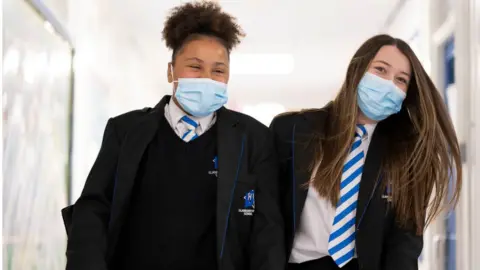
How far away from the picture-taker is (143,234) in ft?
5.09

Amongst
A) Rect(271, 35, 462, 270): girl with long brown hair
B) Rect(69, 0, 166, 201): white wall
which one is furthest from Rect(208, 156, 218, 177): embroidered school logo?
Rect(69, 0, 166, 201): white wall

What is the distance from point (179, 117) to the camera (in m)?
1.66

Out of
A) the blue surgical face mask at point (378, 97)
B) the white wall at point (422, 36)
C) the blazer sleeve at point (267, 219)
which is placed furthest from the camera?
the white wall at point (422, 36)

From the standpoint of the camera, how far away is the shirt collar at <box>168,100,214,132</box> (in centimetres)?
166

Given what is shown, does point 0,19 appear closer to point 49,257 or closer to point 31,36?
point 31,36

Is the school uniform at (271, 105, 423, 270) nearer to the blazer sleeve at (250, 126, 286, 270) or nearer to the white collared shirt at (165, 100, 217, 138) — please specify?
the blazer sleeve at (250, 126, 286, 270)

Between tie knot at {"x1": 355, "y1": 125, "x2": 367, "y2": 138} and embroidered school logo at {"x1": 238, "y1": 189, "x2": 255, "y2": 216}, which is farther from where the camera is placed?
tie knot at {"x1": 355, "y1": 125, "x2": 367, "y2": 138}

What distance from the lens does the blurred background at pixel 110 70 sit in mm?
2264

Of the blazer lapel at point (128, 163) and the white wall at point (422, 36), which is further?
Answer: the white wall at point (422, 36)

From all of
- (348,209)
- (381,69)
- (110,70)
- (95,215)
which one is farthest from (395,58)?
(110,70)

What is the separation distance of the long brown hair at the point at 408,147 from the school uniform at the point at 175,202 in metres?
0.23

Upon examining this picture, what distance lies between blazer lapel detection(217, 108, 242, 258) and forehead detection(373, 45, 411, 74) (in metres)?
0.52

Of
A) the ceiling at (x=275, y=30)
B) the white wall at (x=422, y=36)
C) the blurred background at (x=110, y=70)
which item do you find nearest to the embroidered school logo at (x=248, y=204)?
the blurred background at (x=110, y=70)

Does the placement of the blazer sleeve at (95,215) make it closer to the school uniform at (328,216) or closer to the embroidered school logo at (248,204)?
the embroidered school logo at (248,204)
